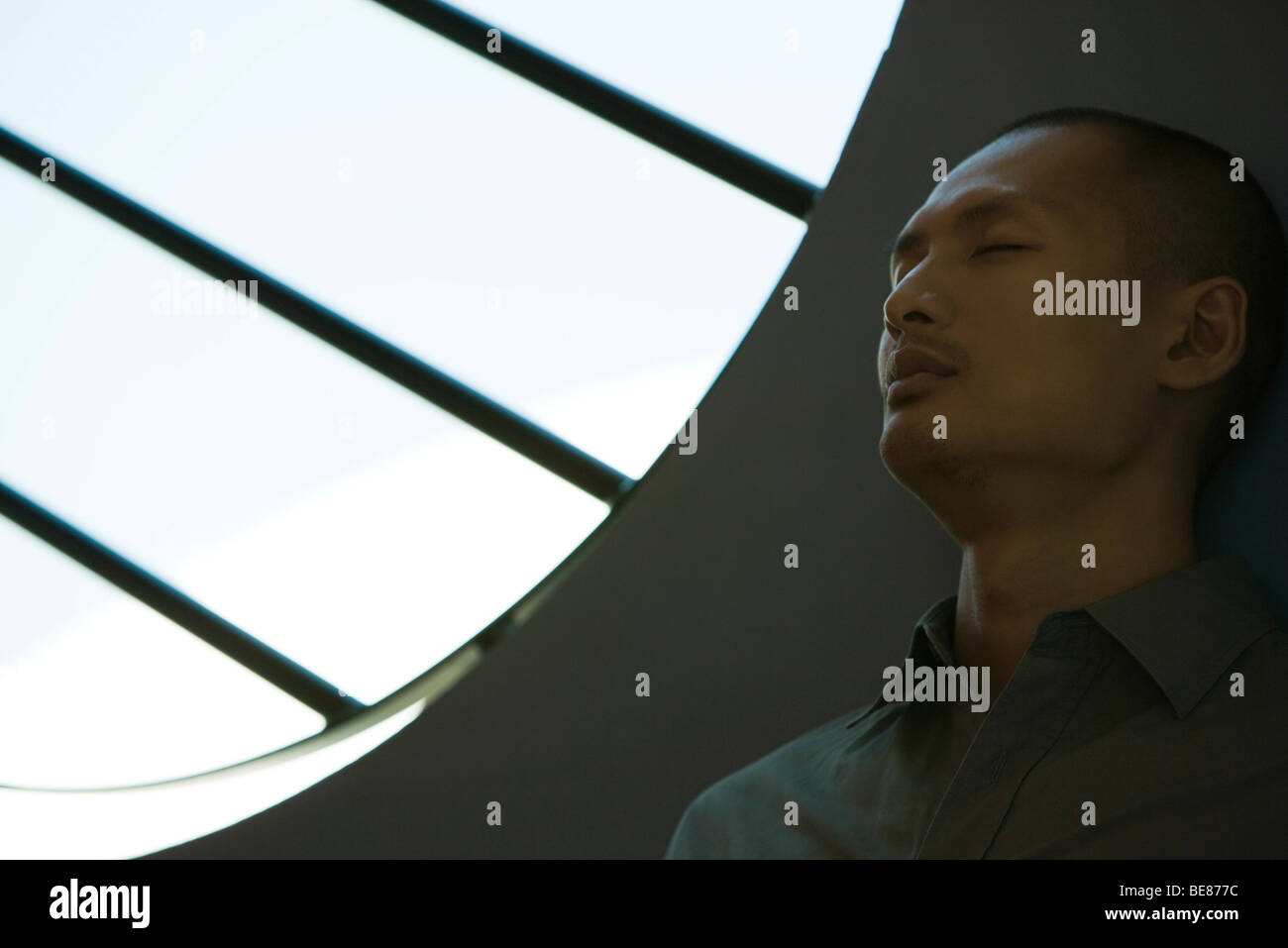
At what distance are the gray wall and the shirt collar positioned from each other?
17.0 inches

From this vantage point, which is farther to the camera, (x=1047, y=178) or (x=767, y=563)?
(x=767, y=563)

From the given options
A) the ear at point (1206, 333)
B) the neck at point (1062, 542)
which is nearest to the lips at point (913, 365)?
the neck at point (1062, 542)

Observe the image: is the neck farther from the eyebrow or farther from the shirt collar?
the eyebrow

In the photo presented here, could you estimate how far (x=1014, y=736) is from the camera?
4.81 ft

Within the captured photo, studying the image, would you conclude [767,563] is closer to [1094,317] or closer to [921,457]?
[921,457]

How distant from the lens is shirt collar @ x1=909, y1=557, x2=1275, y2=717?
56.6 inches

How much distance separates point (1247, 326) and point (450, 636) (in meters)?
1.65

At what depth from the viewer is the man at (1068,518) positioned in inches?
55.7

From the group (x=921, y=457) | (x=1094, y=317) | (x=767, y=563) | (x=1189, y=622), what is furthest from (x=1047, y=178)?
(x=767, y=563)

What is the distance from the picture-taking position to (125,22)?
13.4ft

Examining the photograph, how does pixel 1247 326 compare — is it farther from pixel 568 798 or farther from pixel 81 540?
pixel 81 540

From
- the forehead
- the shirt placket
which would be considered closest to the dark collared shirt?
the shirt placket

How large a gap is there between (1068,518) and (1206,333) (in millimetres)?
322

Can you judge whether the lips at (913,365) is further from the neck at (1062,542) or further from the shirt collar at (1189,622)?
the shirt collar at (1189,622)
